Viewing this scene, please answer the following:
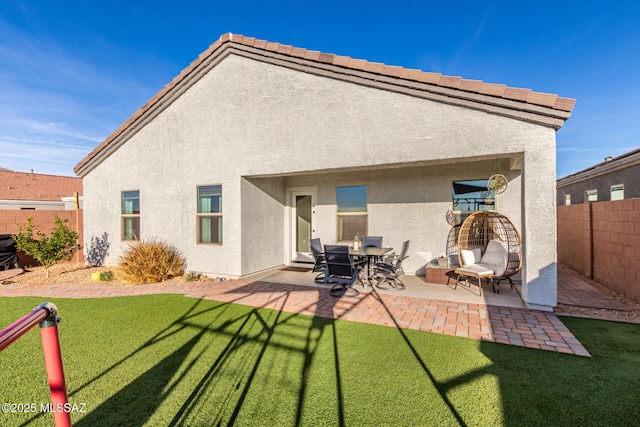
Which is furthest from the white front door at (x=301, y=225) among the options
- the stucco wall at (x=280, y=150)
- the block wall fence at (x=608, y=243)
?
the block wall fence at (x=608, y=243)

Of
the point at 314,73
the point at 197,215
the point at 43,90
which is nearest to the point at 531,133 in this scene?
the point at 314,73

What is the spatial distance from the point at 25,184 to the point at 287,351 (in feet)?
99.8

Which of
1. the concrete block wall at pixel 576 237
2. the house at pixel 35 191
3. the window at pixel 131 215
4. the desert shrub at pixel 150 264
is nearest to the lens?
the concrete block wall at pixel 576 237

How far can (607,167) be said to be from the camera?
41.2 feet

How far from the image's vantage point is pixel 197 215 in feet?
31.3

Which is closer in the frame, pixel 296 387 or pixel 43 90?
pixel 296 387

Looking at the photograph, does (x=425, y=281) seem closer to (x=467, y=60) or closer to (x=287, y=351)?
(x=287, y=351)

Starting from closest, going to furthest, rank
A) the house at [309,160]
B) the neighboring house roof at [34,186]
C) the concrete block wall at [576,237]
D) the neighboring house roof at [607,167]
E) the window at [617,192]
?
the house at [309,160], the concrete block wall at [576,237], the neighboring house roof at [607,167], the window at [617,192], the neighboring house roof at [34,186]

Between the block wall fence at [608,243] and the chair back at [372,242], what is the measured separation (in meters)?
5.64

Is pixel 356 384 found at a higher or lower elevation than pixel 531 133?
lower

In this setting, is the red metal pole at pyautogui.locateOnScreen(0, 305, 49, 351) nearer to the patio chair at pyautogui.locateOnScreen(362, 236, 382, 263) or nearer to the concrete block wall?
the patio chair at pyautogui.locateOnScreen(362, 236, 382, 263)

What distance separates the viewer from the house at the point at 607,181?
36.6 feet

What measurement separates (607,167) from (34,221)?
2448 centimetres

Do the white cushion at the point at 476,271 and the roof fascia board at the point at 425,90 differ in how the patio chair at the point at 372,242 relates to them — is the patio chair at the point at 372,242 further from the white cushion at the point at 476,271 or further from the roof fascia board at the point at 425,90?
the roof fascia board at the point at 425,90
